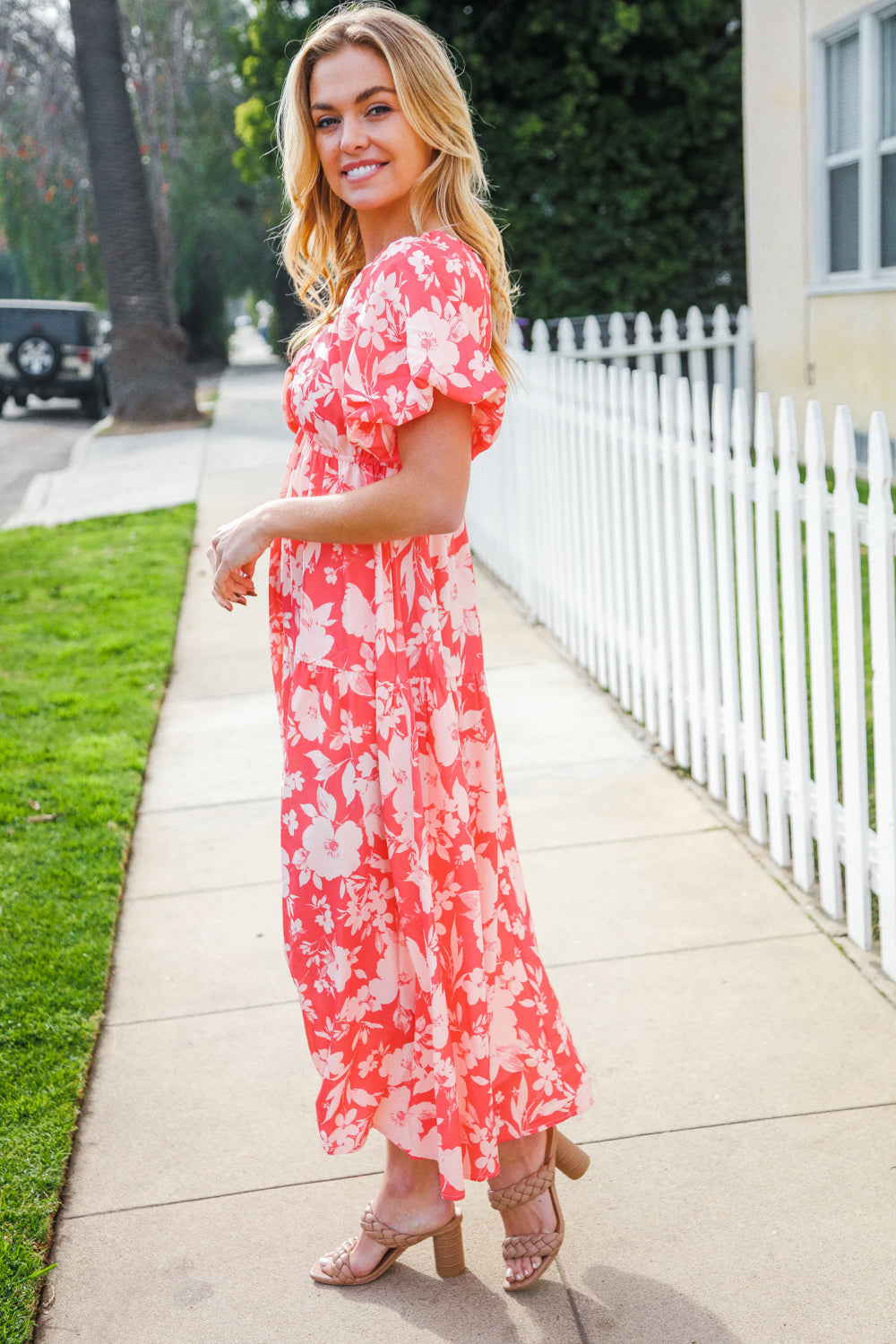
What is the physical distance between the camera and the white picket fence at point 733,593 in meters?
3.21

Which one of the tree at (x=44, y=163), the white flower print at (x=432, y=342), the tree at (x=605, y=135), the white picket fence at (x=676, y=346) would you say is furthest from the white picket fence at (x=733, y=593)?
the tree at (x=44, y=163)

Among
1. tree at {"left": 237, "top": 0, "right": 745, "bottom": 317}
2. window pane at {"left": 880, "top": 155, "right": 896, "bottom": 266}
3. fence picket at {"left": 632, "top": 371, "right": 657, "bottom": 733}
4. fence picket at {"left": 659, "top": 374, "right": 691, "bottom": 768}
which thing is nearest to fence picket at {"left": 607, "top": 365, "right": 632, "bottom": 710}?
fence picket at {"left": 632, "top": 371, "right": 657, "bottom": 733}

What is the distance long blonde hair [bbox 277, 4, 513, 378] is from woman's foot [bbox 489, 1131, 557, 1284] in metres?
1.33

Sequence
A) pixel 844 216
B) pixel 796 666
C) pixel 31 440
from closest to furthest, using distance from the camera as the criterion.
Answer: pixel 796 666 < pixel 844 216 < pixel 31 440

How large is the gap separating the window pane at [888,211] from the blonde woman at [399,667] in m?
7.60

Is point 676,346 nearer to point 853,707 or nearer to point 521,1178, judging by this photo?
point 853,707

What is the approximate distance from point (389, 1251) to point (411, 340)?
155 cm

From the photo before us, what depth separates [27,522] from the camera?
37.8 ft

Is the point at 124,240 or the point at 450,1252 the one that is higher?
the point at 124,240

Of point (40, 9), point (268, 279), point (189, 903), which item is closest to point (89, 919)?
point (189, 903)

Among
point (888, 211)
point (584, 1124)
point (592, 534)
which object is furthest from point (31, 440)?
point (584, 1124)

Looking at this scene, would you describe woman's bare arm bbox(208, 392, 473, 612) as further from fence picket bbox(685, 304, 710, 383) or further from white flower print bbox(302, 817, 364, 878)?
fence picket bbox(685, 304, 710, 383)

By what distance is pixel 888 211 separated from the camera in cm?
899

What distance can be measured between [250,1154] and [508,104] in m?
14.3
